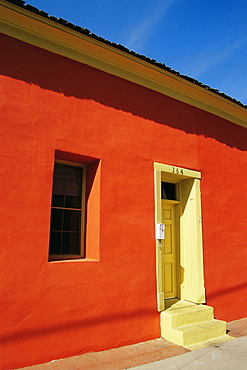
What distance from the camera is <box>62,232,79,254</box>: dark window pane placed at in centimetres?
482

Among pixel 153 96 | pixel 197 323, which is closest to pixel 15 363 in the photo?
pixel 197 323

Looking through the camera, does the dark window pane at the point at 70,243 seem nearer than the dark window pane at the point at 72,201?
Yes

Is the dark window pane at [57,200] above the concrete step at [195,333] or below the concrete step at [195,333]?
above

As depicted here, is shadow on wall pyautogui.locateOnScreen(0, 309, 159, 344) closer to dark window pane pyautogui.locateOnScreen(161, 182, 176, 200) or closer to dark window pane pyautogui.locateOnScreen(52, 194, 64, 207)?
dark window pane pyautogui.locateOnScreen(52, 194, 64, 207)

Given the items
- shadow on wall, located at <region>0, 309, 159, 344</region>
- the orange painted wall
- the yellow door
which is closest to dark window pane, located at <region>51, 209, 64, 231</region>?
the orange painted wall

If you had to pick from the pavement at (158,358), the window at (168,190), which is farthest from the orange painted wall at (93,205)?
the window at (168,190)

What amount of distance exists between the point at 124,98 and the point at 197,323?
413 cm

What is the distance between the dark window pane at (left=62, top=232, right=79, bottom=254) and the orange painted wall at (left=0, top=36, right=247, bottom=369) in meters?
0.26

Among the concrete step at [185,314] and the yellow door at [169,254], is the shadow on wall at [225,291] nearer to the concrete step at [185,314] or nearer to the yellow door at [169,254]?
the concrete step at [185,314]

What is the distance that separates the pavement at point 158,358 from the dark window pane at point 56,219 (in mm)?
1809

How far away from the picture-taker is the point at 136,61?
17.8 ft

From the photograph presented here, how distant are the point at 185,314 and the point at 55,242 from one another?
98.9 inches

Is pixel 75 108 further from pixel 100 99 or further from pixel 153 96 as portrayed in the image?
pixel 153 96

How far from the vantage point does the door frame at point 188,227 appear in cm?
587
